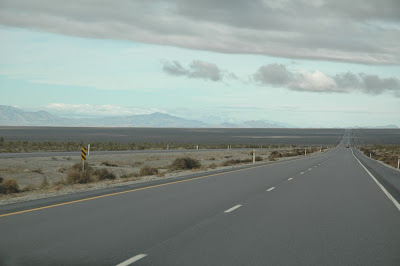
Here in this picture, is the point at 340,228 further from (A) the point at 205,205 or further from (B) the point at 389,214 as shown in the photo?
(A) the point at 205,205

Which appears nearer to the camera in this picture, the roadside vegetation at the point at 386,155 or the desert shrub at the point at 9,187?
the desert shrub at the point at 9,187

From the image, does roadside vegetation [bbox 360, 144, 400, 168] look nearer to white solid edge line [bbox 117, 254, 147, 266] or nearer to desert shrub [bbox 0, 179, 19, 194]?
desert shrub [bbox 0, 179, 19, 194]

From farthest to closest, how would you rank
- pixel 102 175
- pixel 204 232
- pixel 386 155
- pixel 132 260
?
pixel 386 155, pixel 102 175, pixel 204 232, pixel 132 260

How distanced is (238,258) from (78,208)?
20.6 feet

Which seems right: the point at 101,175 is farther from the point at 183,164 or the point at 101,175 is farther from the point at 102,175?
the point at 183,164

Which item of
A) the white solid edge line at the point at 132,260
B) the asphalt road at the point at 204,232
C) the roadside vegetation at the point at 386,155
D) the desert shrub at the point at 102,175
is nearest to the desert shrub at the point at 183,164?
the desert shrub at the point at 102,175

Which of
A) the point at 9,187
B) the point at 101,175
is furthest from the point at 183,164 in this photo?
the point at 9,187

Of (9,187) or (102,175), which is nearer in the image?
(9,187)

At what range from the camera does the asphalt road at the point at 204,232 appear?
722cm

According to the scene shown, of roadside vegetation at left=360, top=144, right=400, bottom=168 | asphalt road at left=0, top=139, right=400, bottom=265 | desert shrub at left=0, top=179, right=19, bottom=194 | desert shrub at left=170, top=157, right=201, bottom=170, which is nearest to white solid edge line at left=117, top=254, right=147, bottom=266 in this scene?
asphalt road at left=0, top=139, right=400, bottom=265

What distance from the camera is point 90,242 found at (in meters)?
8.20

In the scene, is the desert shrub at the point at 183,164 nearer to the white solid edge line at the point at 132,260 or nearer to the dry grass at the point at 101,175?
the dry grass at the point at 101,175

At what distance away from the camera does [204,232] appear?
9.25 metres

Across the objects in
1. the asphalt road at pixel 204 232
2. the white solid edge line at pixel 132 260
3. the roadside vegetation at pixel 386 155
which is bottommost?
the roadside vegetation at pixel 386 155
